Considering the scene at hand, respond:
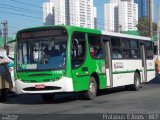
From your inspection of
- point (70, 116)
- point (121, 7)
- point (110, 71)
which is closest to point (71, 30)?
point (110, 71)

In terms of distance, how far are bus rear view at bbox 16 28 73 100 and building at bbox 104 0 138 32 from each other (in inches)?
2164

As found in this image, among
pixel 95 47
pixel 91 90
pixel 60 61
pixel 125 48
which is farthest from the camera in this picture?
pixel 125 48

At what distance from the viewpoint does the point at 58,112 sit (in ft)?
44.3

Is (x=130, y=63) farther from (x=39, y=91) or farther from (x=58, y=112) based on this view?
(x=58, y=112)

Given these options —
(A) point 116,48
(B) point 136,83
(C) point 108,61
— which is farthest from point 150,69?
(C) point 108,61

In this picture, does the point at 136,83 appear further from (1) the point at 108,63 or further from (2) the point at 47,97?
(2) the point at 47,97

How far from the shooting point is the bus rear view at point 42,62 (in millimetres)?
16047

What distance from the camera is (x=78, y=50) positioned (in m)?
16.7

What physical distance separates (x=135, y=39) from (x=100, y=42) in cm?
443

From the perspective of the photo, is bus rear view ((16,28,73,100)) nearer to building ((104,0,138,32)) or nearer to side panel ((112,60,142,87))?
side panel ((112,60,142,87))

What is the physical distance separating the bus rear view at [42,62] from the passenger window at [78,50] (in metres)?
0.39

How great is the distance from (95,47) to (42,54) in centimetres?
262

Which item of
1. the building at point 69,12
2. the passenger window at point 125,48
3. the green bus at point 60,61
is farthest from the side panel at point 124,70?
the building at point 69,12

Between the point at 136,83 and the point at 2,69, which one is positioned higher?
the point at 2,69
